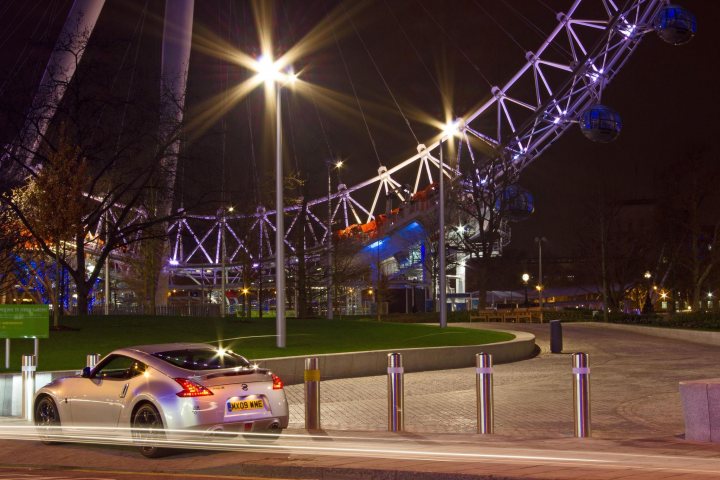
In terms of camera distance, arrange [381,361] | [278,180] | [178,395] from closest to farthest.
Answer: [178,395]
[381,361]
[278,180]

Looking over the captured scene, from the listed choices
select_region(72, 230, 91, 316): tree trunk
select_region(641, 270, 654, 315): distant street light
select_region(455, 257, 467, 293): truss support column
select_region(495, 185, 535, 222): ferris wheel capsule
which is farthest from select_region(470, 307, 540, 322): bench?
select_region(455, 257, 467, 293): truss support column

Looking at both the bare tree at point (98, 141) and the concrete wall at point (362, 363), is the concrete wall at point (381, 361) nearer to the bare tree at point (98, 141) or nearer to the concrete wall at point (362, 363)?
the concrete wall at point (362, 363)

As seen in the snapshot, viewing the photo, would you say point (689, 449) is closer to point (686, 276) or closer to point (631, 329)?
point (631, 329)

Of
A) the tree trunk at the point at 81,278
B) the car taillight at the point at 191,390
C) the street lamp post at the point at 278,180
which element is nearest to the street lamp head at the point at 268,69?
the street lamp post at the point at 278,180

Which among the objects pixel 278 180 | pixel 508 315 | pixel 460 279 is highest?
pixel 460 279

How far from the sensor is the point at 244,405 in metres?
10.8

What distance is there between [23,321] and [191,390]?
7.64m

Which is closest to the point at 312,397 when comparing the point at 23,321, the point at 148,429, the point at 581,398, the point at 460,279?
the point at 148,429

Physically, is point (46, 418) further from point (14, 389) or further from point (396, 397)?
point (396, 397)

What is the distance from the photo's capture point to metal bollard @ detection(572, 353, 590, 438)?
35.5 ft

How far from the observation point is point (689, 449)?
31.6ft

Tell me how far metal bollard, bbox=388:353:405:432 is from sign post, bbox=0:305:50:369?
25.8 feet

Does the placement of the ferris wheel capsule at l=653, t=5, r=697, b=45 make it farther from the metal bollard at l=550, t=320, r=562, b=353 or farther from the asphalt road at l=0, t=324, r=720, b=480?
the asphalt road at l=0, t=324, r=720, b=480

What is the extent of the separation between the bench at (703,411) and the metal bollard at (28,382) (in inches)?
398
